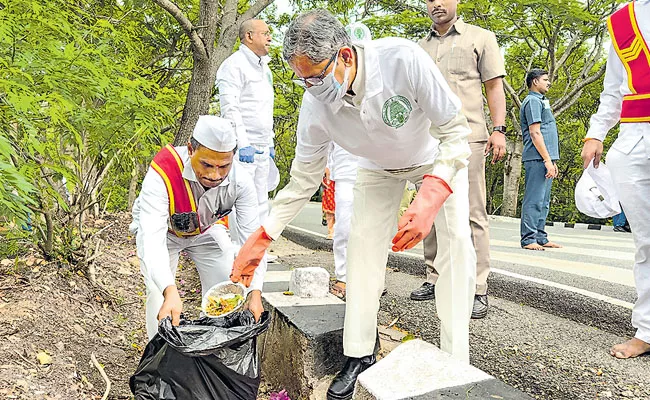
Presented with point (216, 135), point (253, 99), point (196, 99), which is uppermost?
point (196, 99)

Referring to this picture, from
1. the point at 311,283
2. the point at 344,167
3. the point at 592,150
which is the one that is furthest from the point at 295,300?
the point at 592,150

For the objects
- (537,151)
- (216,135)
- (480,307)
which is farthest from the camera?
(537,151)

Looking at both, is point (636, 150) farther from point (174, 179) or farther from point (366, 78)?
point (174, 179)

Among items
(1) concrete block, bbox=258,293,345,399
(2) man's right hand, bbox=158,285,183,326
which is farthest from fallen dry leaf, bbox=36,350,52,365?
(1) concrete block, bbox=258,293,345,399

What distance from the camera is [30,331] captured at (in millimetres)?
3223

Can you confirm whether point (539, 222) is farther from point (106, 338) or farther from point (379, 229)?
point (106, 338)

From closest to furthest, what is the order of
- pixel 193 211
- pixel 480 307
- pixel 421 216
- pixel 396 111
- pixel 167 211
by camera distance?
pixel 421 216 → pixel 396 111 → pixel 167 211 → pixel 193 211 → pixel 480 307

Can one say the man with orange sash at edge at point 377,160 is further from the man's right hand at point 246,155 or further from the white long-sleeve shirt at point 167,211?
the man's right hand at point 246,155

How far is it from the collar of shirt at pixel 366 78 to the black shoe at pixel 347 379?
1.17 metres

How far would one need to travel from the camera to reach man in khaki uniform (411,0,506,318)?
3367mm

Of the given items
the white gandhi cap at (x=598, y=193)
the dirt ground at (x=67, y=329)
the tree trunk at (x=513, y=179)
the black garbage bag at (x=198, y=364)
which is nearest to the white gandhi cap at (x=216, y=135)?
the black garbage bag at (x=198, y=364)

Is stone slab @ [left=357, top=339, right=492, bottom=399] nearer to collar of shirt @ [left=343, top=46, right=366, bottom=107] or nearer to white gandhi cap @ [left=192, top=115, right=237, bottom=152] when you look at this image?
collar of shirt @ [left=343, top=46, right=366, bottom=107]

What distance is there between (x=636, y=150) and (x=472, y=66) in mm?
1116

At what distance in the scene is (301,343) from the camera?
9.35ft
